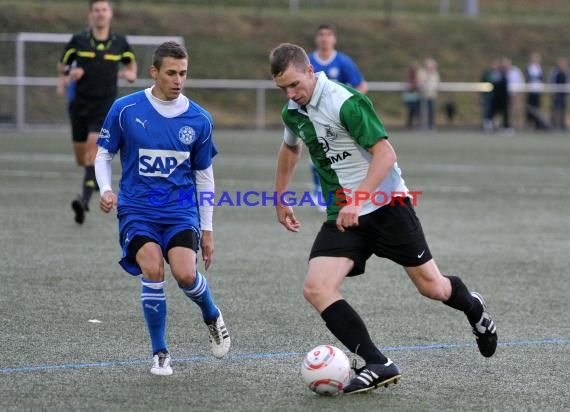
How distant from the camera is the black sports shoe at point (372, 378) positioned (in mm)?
5375

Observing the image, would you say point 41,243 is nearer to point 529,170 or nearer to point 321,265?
point 321,265

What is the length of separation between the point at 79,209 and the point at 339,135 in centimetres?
626

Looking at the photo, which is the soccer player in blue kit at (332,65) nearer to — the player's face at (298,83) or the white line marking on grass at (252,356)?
the white line marking on grass at (252,356)

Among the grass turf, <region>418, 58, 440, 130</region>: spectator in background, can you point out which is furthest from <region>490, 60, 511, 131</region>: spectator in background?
the grass turf

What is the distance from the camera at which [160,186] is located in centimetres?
588

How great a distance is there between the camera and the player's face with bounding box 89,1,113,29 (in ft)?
37.9

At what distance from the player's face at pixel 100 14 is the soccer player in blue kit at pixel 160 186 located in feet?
19.3

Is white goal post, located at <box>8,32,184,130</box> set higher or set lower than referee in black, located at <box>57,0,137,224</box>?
lower

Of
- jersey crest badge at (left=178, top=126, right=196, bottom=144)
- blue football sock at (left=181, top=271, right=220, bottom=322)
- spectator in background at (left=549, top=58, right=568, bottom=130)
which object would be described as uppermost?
jersey crest badge at (left=178, top=126, right=196, bottom=144)

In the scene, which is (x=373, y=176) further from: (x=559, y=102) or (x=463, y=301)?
(x=559, y=102)

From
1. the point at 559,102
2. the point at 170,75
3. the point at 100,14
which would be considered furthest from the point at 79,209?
the point at 559,102

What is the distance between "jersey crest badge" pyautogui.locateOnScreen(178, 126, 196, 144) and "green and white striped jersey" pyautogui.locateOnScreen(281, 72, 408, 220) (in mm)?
497

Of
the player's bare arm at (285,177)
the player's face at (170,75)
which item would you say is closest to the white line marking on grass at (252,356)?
the player's bare arm at (285,177)

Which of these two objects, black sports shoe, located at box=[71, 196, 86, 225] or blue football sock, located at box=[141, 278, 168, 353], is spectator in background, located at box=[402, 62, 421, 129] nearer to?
black sports shoe, located at box=[71, 196, 86, 225]
